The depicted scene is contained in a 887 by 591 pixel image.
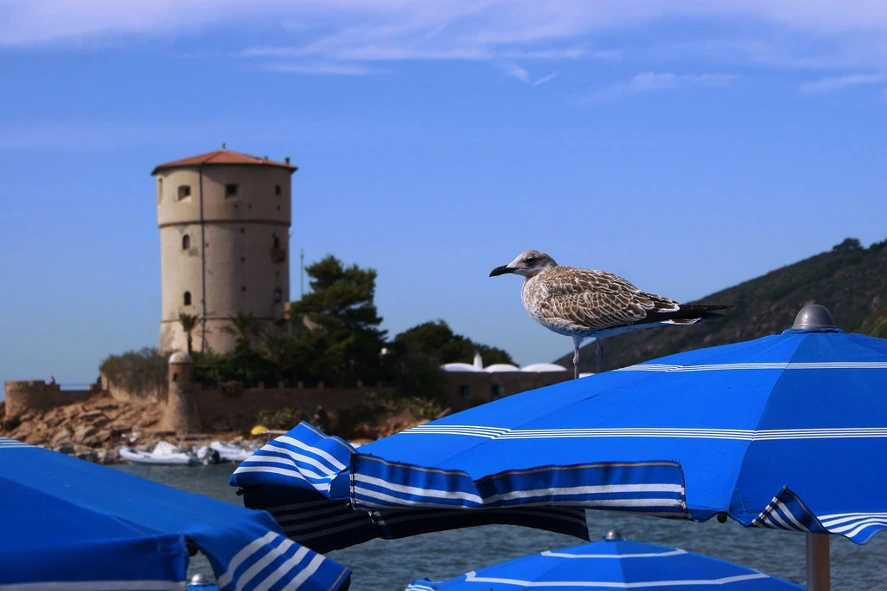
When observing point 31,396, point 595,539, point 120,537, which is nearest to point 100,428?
point 31,396

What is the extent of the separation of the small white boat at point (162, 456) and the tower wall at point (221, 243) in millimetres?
6325

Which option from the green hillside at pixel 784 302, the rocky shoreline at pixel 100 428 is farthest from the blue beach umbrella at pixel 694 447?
the green hillside at pixel 784 302

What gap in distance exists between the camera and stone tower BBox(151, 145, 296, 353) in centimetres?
4794

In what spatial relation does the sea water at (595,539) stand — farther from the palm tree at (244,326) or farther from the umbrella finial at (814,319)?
the palm tree at (244,326)

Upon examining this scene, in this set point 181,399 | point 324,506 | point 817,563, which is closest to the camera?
point 817,563

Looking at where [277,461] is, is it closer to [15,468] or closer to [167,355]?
[15,468]

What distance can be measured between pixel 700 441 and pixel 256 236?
1818 inches

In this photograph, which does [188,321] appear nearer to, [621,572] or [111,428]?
[111,428]

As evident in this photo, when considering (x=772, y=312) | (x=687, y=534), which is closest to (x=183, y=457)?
(x=687, y=534)

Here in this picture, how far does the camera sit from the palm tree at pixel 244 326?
156 ft

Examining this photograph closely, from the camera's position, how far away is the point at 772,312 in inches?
2297

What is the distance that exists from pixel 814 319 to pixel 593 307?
1854 mm

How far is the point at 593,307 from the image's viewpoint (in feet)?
18.6

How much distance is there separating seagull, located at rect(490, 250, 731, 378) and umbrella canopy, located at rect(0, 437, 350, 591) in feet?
8.77
